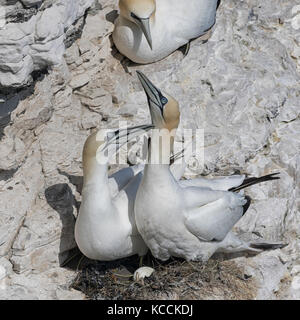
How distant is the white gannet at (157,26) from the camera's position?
6.72 m

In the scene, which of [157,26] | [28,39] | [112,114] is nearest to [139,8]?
[157,26]

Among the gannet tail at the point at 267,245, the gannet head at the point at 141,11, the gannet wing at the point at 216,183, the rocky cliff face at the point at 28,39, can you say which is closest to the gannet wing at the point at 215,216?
the gannet wing at the point at 216,183

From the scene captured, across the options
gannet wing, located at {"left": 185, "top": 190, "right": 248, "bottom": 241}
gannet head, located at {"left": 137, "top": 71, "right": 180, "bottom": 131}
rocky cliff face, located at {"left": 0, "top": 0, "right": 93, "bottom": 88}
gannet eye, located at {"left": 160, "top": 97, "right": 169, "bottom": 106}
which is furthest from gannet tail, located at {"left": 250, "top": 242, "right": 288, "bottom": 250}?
rocky cliff face, located at {"left": 0, "top": 0, "right": 93, "bottom": 88}

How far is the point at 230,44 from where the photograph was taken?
7.50m

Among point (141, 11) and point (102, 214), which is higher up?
point (141, 11)

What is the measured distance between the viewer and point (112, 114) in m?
6.79

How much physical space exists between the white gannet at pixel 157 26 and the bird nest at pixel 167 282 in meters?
1.78

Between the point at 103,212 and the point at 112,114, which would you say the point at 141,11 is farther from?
the point at 103,212

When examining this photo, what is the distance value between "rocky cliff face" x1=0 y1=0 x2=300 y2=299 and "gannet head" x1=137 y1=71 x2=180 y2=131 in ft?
2.04

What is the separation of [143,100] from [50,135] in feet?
3.07

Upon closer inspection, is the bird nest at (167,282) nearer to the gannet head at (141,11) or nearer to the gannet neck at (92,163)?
the gannet neck at (92,163)

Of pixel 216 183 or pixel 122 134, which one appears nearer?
pixel 122 134

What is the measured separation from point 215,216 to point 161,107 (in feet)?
2.86

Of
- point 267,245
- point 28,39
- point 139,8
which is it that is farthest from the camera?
point 139,8
